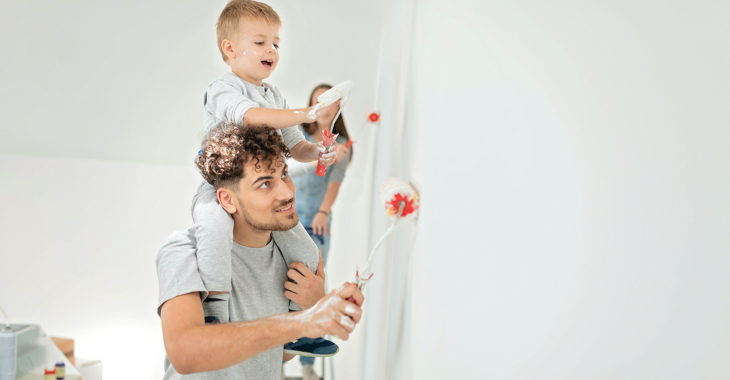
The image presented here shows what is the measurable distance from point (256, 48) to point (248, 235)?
320 millimetres

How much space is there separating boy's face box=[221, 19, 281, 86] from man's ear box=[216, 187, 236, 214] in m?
0.20

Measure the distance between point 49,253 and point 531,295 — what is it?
1.81 m

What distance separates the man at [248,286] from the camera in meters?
0.66

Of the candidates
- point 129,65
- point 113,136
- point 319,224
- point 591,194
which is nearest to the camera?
point 591,194

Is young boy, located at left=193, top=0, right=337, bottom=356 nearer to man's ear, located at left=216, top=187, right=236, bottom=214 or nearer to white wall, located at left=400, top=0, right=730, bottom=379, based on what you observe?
man's ear, located at left=216, top=187, right=236, bottom=214

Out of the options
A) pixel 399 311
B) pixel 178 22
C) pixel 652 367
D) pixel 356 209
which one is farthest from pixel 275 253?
pixel 356 209

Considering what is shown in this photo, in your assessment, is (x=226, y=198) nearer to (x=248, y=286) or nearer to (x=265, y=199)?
(x=265, y=199)

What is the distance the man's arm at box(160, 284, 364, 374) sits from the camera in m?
0.66

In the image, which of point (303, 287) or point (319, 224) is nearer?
point (303, 287)

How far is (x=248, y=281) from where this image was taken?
0.86 m

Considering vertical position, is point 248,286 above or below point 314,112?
below

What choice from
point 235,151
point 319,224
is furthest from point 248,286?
point 319,224

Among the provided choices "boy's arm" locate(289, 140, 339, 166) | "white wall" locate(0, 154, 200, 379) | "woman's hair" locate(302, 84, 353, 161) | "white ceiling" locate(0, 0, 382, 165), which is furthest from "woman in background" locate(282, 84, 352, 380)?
"boy's arm" locate(289, 140, 339, 166)

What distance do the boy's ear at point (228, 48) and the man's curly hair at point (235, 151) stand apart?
0.40ft
